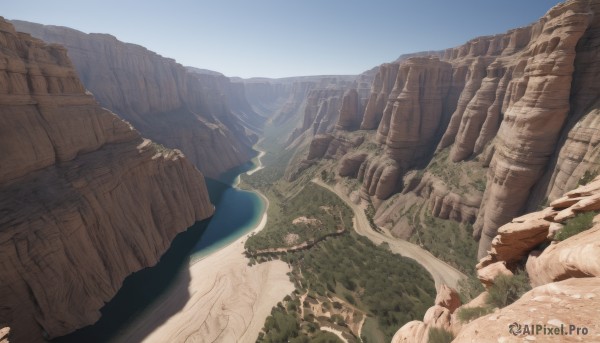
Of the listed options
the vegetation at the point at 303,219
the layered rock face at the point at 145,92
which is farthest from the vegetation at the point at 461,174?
the layered rock face at the point at 145,92

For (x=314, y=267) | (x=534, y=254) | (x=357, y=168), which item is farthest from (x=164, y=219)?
(x=534, y=254)

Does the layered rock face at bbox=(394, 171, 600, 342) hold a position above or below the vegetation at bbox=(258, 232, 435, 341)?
above

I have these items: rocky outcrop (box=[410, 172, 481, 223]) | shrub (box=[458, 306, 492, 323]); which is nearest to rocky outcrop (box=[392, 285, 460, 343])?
shrub (box=[458, 306, 492, 323])

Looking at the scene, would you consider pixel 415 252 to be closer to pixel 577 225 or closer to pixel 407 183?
pixel 407 183

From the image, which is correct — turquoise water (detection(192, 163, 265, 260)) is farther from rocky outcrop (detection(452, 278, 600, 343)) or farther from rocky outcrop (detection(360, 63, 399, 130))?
rocky outcrop (detection(452, 278, 600, 343))

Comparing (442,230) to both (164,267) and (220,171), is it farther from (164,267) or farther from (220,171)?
(220,171)

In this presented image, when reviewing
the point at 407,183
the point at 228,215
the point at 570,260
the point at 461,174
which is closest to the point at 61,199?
the point at 228,215
